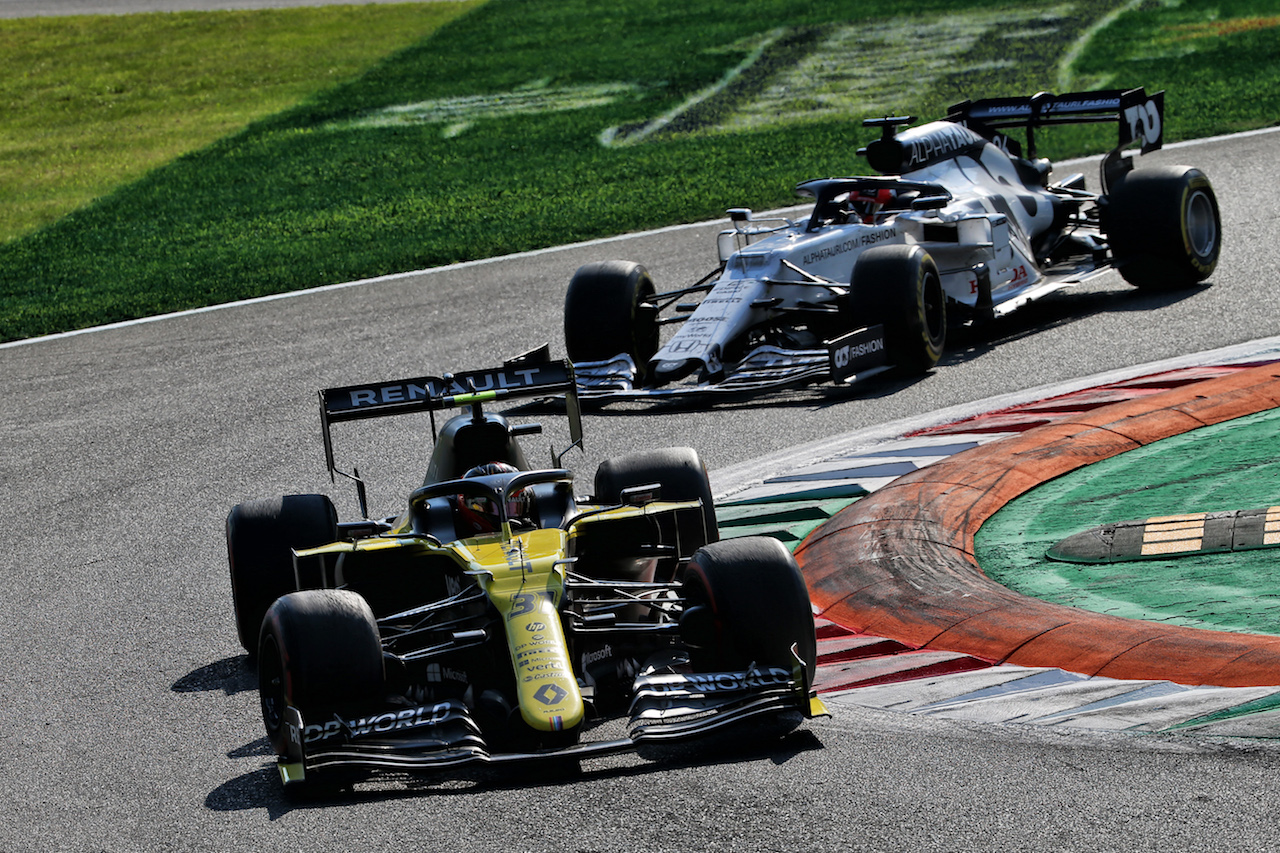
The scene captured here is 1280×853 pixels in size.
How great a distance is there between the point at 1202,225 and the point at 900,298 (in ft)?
13.4

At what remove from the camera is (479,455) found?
7.80 metres

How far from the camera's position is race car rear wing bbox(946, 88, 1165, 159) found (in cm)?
1461

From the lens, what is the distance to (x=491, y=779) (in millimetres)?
5883

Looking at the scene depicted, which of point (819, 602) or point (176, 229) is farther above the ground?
point (176, 229)

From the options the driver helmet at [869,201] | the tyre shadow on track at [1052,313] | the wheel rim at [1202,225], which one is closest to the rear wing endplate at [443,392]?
the tyre shadow on track at [1052,313]

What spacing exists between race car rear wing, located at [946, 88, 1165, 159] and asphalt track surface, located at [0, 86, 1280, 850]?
58.7 inches

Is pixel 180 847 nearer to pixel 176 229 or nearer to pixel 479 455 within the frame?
pixel 479 455

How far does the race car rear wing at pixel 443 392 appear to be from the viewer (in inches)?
305

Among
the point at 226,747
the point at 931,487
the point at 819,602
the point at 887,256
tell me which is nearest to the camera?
the point at 226,747

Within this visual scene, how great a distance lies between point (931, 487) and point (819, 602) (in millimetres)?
1456

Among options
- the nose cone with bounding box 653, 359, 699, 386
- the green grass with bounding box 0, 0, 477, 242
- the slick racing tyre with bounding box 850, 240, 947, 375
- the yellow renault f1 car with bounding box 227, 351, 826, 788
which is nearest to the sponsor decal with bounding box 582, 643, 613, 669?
the yellow renault f1 car with bounding box 227, 351, 826, 788

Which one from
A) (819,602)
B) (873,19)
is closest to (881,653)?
(819,602)

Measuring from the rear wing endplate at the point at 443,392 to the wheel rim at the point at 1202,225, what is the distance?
8.48 meters

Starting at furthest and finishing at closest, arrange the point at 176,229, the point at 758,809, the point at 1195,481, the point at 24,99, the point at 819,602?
the point at 24,99, the point at 176,229, the point at 1195,481, the point at 819,602, the point at 758,809
